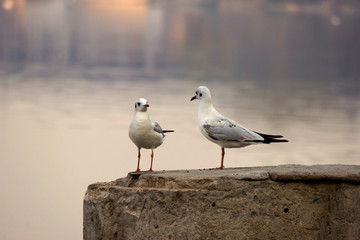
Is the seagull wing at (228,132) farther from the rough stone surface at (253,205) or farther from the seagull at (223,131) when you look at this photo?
the rough stone surface at (253,205)

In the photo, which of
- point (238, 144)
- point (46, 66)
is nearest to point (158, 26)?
point (46, 66)

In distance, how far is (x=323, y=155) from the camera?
16031mm

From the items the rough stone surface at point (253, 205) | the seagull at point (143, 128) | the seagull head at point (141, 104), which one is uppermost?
the seagull head at point (141, 104)

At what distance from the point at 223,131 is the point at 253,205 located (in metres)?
0.73

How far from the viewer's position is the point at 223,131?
8242 millimetres

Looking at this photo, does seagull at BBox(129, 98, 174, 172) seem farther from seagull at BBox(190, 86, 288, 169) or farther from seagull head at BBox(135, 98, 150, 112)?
seagull at BBox(190, 86, 288, 169)

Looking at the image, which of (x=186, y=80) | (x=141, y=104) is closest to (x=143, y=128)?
(x=141, y=104)

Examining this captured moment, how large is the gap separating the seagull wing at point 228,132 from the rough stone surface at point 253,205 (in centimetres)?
39

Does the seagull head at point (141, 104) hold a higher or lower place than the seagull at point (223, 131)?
higher

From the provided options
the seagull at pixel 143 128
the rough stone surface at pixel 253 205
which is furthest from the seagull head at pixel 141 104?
the rough stone surface at pixel 253 205

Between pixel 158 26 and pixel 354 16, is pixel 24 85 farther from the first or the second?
pixel 354 16

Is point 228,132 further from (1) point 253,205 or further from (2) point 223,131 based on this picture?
(1) point 253,205

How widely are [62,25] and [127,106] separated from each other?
4525 cm

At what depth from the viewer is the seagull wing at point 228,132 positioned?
8203 mm
